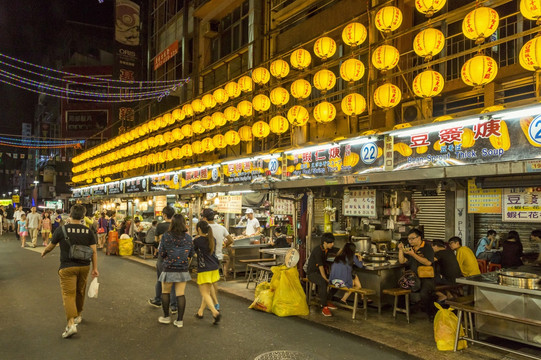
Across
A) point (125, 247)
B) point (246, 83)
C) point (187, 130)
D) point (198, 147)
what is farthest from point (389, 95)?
point (125, 247)

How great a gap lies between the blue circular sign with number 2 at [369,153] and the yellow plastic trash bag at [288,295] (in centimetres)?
308

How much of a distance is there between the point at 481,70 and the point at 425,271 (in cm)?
409

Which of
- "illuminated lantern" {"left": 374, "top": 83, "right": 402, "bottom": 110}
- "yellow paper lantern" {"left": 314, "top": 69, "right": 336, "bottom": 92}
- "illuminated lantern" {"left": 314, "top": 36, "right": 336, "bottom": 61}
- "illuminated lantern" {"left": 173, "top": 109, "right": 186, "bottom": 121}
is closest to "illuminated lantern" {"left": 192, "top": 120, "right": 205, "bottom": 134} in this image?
"illuminated lantern" {"left": 173, "top": 109, "right": 186, "bottom": 121}

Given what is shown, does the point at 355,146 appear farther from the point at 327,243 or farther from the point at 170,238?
the point at 170,238

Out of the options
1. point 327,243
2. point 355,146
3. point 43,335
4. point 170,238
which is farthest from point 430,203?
point 43,335

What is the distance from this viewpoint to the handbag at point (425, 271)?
8344 mm

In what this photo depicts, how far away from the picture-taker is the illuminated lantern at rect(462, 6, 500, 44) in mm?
7359

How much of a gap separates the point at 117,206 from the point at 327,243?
22.1m

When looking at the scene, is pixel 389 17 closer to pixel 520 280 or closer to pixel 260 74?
pixel 260 74

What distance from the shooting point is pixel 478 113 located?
738 centimetres

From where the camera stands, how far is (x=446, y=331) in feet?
22.2

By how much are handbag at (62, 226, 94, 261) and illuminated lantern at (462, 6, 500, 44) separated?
8.06 meters

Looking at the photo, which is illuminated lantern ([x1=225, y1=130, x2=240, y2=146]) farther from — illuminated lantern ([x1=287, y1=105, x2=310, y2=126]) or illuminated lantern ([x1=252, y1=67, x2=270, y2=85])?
illuminated lantern ([x1=287, y1=105, x2=310, y2=126])

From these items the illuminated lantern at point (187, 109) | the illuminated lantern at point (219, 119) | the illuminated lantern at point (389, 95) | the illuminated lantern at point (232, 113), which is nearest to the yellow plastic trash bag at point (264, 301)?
the illuminated lantern at point (389, 95)
